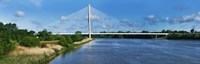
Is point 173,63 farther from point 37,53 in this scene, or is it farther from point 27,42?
point 27,42

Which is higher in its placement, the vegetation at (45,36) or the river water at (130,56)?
the vegetation at (45,36)

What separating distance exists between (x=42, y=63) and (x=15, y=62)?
11.4 ft

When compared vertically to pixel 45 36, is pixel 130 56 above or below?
below

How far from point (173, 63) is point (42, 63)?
13.1 m

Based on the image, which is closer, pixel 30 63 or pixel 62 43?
pixel 30 63

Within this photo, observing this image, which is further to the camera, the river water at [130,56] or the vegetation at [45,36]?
the vegetation at [45,36]

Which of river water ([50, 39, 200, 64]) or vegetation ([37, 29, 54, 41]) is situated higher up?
vegetation ([37, 29, 54, 41])

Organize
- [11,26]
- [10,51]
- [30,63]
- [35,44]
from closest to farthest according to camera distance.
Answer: [30,63], [10,51], [35,44], [11,26]

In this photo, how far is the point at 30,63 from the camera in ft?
119

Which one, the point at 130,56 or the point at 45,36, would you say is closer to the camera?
the point at 130,56

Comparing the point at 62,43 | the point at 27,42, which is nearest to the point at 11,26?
the point at 62,43

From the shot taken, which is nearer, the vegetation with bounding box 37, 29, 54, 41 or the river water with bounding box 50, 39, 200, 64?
the river water with bounding box 50, 39, 200, 64

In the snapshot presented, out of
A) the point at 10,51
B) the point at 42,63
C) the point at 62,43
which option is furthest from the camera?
the point at 62,43

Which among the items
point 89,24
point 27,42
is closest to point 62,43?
point 27,42
